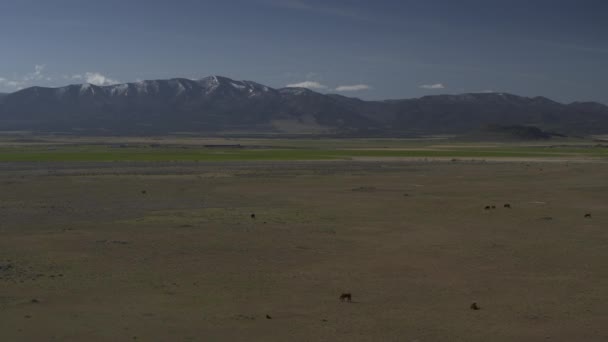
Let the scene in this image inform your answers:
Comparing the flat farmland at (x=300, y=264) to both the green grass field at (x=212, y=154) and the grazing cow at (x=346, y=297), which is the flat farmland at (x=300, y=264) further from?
the green grass field at (x=212, y=154)

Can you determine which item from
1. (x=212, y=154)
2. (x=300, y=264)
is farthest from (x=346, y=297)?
(x=212, y=154)

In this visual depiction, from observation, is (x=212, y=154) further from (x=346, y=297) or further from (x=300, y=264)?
(x=346, y=297)

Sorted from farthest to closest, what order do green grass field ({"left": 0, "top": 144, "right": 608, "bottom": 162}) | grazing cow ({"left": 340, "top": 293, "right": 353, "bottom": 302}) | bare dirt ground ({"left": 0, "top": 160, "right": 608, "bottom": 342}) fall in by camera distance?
1. green grass field ({"left": 0, "top": 144, "right": 608, "bottom": 162})
2. grazing cow ({"left": 340, "top": 293, "right": 353, "bottom": 302})
3. bare dirt ground ({"left": 0, "top": 160, "right": 608, "bottom": 342})

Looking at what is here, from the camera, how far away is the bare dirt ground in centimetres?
1459

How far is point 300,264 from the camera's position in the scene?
68.0 ft

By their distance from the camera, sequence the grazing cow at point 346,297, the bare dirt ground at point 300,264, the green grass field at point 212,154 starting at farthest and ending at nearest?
the green grass field at point 212,154
the grazing cow at point 346,297
the bare dirt ground at point 300,264

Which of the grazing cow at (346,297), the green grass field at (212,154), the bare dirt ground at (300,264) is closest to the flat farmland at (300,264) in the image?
the bare dirt ground at (300,264)

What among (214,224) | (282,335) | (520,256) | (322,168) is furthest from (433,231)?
(322,168)

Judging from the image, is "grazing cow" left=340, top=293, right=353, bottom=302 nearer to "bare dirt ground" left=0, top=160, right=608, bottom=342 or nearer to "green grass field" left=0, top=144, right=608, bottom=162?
"bare dirt ground" left=0, top=160, right=608, bottom=342

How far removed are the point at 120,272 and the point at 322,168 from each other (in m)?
43.8

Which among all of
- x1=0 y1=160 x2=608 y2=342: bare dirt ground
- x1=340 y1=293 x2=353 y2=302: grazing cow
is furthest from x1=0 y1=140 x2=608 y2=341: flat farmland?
x1=340 y1=293 x2=353 y2=302: grazing cow

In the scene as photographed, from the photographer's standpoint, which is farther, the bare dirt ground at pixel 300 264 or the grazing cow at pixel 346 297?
the grazing cow at pixel 346 297

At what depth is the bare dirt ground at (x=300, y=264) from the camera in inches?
574

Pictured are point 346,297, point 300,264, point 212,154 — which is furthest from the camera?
point 212,154
